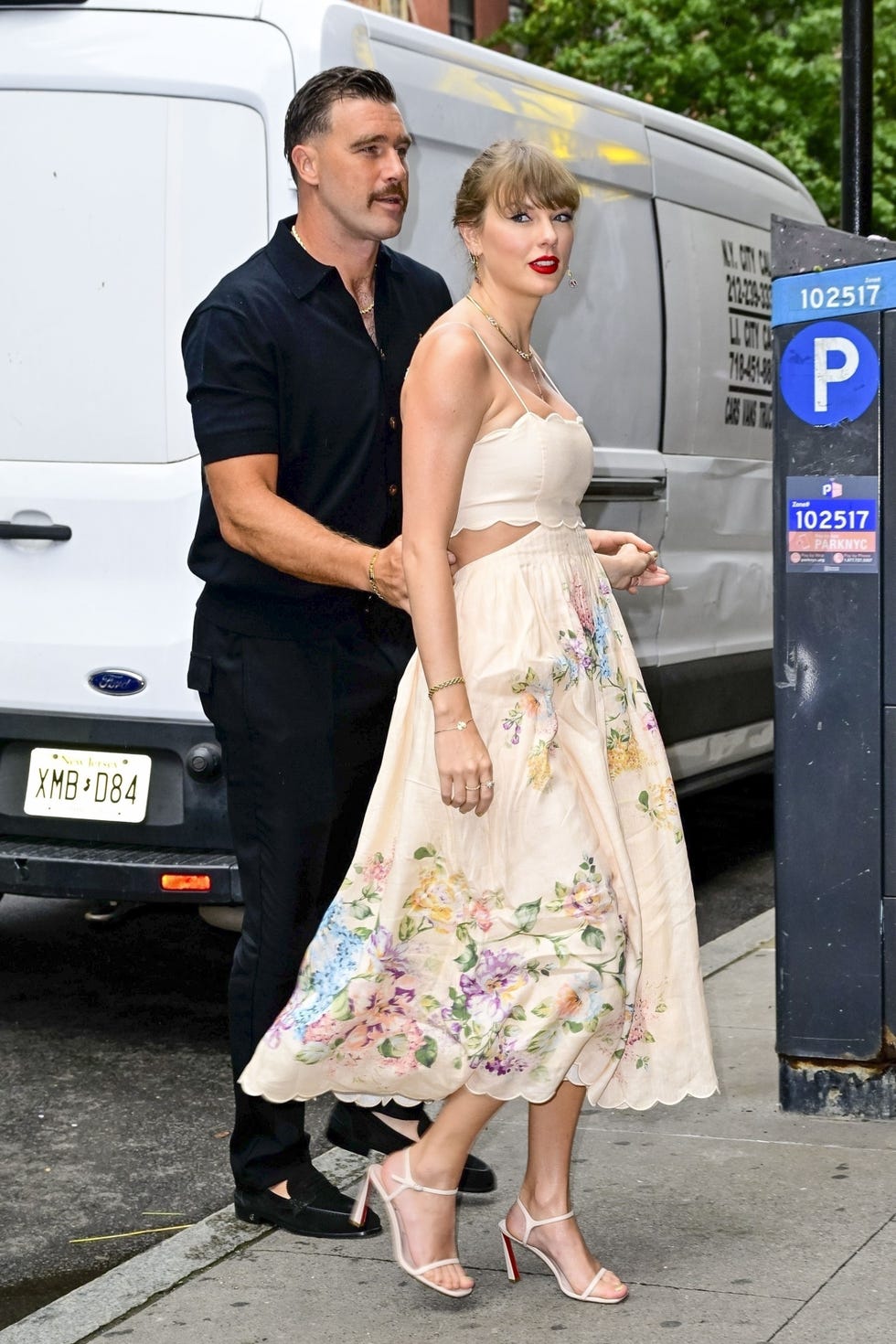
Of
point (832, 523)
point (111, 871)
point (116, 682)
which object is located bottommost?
point (111, 871)

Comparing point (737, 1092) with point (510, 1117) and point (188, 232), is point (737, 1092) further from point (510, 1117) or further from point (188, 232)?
point (188, 232)

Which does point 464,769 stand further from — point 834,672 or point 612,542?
point 834,672

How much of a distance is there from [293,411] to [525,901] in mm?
1023

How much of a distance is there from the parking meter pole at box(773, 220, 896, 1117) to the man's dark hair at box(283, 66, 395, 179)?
865 millimetres

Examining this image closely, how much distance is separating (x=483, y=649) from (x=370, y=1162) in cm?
132

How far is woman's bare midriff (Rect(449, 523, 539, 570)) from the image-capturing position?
3395 millimetres

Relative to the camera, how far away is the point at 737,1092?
4.55 meters

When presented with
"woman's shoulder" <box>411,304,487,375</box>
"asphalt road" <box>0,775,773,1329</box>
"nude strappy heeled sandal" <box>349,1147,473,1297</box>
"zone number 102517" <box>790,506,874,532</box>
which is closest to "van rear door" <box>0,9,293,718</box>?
"asphalt road" <box>0,775,773,1329</box>

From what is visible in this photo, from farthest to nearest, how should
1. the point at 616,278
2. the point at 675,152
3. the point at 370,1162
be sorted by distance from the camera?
the point at 675,152, the point at 616,278, the point at 370,1162

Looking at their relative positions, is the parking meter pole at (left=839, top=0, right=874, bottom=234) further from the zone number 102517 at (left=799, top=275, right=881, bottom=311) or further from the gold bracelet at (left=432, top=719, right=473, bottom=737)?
the gold bracelet at (left=432, top=719, right=473, bottom=737)

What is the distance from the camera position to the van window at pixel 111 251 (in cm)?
486

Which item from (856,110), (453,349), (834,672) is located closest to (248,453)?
(453,349)

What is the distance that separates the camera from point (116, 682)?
4.97 m

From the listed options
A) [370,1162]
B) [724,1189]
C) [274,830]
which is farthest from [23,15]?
[724,1189]
